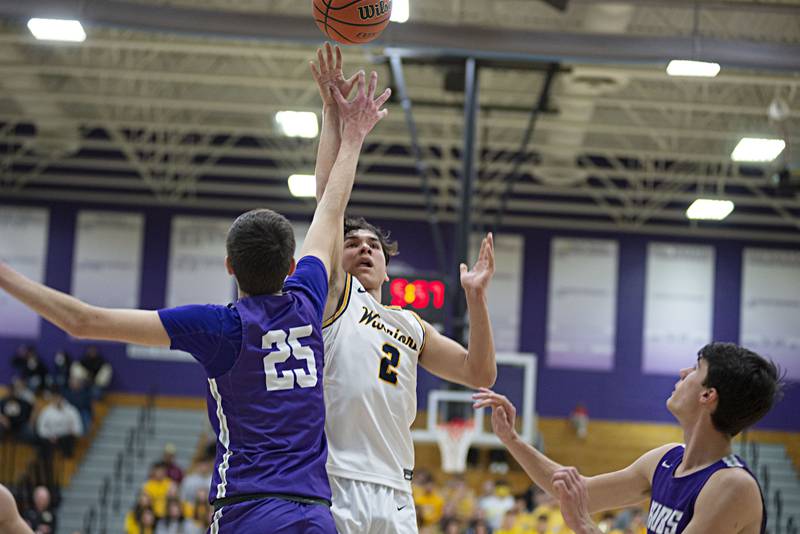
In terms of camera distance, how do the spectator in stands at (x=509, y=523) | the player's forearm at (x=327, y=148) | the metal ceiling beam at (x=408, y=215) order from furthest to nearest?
the metal ceiling beam at (x=408, y=215) < the spectator in stands at (x=509, y=523) < the player's forearm at (x=327, y=148)

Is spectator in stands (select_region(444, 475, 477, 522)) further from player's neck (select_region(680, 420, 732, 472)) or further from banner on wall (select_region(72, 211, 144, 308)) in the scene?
player's neck (select_region(680, 420, 732, 472))

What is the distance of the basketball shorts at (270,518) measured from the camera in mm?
3127

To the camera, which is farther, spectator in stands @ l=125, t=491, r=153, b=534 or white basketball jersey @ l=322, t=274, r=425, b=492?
spectator in stands @ l=125, t=491, r=153, b=534

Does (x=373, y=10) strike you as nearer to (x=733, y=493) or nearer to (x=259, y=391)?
(x=259, y=391)

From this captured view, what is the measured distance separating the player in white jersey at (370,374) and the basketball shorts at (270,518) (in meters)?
0.55

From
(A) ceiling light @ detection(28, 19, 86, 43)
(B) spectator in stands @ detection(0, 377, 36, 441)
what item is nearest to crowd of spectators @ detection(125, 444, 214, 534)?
(B) spectator in stands @ detection(0, 377, 36, 441)

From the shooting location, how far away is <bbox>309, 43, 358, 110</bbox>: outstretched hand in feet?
13.3

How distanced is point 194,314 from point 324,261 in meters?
0.59

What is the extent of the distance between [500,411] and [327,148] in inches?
46.9

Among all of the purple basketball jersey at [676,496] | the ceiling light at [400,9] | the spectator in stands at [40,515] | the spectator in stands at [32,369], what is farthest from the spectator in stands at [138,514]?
the purple basketball jersey at [676,496]

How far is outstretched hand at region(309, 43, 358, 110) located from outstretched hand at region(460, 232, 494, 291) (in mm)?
805

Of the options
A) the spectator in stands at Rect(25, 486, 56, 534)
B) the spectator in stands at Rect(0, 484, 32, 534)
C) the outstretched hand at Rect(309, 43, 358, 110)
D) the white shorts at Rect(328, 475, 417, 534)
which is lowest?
the spectator in stands at Rect(25, 486, 56, 534)

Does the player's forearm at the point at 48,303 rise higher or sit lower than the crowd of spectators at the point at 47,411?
higher

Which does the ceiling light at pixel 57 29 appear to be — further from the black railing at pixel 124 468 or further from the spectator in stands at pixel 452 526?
the black railing at pixel 124 468
